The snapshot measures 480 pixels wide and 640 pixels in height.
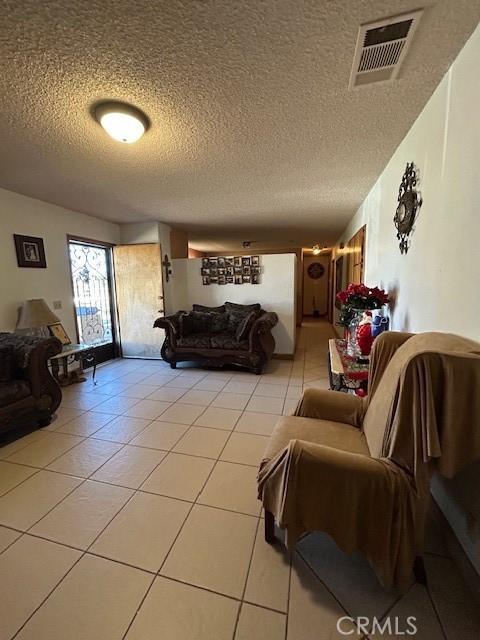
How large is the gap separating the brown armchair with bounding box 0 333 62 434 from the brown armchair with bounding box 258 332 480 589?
7.26ft

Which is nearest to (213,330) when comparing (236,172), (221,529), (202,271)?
(202,271)

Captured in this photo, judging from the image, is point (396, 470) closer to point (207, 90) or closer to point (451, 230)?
point (451, 230)

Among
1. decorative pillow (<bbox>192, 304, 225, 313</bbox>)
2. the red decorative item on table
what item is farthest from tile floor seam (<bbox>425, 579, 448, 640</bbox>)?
decorative pillow (<bbox>192, 304, 225, 313</bbox>)

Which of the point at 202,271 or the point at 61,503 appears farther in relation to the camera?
the point at 202,271

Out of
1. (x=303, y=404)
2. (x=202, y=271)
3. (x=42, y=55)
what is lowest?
(x=303, y=404)

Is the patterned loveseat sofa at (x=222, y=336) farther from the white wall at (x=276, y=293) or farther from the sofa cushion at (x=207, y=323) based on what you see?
the white wall at (x=276, y=293)

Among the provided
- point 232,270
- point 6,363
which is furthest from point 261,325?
point 6,363

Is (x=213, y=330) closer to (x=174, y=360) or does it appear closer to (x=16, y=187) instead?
(x=174, y=360)

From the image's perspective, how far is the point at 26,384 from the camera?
233 cm

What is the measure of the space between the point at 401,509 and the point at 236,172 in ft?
9.21

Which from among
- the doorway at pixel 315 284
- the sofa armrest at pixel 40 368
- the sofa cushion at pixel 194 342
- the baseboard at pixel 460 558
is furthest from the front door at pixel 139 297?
the doorway at pixel 315 284

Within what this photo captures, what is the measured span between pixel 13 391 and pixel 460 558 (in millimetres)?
3068

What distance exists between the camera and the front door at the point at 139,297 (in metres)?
4.58

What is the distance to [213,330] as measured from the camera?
4449 millimetres
